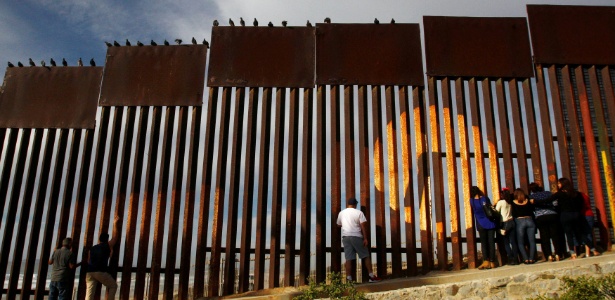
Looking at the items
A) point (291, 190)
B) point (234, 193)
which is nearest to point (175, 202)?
point (234, 193)

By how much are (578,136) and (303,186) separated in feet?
15.7

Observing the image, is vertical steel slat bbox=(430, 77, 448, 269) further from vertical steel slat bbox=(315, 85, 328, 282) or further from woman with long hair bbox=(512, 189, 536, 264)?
vertical steel slat bbox=(315, 85, 328, 282)

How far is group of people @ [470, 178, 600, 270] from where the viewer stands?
304 inches

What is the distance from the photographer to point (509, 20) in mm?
9586

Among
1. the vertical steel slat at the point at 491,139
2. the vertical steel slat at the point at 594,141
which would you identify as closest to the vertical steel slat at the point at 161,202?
the vertical steel slat at the point at 491,139

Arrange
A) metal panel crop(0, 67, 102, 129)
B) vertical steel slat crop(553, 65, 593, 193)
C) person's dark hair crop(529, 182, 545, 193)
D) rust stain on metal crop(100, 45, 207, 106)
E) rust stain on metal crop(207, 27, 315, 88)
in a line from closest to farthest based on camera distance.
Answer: person's dark hair crop(529, 182, 545, 193) < vertical steel slat crop(553, 65, 593, 193) < rust stain on metal crop(207, 27, 315, 88) < rust stain on metal crop(100, 45, 207, 106) < metal panel crop(0, 67, 102, 129)

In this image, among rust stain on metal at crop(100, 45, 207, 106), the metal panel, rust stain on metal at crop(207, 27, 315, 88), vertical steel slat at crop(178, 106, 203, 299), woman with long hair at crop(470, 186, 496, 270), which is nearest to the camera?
woman with long hair at crop(470, 186, 496, 270)

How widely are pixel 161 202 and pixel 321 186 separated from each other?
277 centimetres

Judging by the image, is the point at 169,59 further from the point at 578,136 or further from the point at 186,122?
the point at 578,136

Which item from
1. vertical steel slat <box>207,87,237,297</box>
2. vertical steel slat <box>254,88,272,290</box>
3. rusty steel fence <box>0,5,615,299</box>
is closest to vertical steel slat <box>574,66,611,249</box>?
rusty steel fence <box>0,5,615,299</box>

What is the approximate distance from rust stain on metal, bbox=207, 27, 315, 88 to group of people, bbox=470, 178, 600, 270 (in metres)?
3.79

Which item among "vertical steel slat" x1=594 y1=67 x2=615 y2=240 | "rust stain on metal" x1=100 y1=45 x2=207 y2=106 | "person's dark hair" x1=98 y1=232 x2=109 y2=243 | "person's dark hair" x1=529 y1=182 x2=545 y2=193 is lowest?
"person's dark hair" x1=98 y1=232 x2=109 y2=243

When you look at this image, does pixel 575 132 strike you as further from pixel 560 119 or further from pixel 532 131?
pixel 532 131

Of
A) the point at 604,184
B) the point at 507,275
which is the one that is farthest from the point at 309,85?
the point at 604,184
